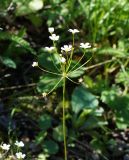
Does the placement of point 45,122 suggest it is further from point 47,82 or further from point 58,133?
point 47,82

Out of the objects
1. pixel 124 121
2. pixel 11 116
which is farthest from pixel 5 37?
pixel 124 121

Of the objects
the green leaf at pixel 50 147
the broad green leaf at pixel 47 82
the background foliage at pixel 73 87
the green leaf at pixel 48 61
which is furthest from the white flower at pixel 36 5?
the green leaf at pixel 50 147

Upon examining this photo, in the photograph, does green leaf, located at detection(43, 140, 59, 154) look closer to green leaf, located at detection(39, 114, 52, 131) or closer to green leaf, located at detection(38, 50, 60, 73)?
green leaf, located at detection(39, 114, 52, 131)

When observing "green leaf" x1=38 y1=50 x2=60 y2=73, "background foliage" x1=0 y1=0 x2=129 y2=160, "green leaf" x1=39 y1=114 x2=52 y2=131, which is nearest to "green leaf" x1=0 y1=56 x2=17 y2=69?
"background foliage" x1=0 y1=0 x2=129 y2=160

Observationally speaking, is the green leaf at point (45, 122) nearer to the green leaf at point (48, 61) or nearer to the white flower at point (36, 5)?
the green leaf at point (48, 61)

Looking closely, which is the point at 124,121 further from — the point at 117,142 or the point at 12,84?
the point at 12,84

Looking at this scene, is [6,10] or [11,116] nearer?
[11,116]
